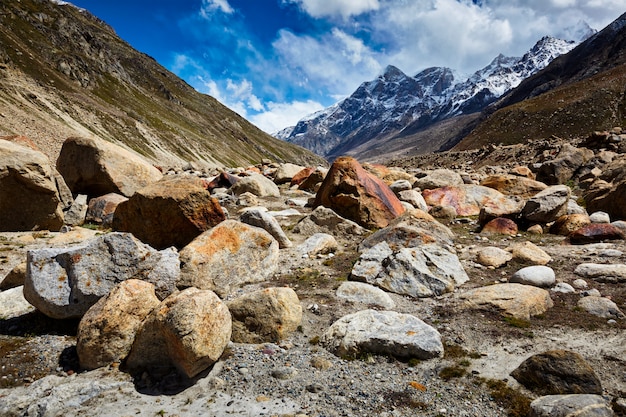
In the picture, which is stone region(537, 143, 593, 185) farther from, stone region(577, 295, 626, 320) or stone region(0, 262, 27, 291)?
stone region(0, 262, 27, 291)

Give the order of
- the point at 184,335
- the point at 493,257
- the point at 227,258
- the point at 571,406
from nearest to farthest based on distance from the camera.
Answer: the point at 571,406 < the point at 184,335 < the point at 227,258 < the point at 493,257

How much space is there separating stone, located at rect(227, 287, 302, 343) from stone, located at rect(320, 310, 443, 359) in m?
0.98

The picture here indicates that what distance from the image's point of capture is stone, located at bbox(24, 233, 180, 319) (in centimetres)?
862

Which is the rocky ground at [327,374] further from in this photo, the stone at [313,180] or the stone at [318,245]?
the stone at [313,180]

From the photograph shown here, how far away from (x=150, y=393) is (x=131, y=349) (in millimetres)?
1181

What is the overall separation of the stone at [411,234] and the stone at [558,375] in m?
6.61

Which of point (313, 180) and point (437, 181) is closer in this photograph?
point (437, 181)

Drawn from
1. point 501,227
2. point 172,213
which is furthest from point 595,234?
point 172,213

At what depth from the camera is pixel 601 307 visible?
8.95 metres

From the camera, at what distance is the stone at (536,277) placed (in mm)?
10570

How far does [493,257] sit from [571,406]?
774cm

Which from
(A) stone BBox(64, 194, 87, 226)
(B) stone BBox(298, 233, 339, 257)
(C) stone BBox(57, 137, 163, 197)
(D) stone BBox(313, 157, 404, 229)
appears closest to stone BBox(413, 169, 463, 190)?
(D) stone BBox(313, 157, 404, 229)

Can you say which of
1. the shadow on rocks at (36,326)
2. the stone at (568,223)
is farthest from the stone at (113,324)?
the stone at (568,223)

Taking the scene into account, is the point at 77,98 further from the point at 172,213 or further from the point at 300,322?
the point at 300,322
